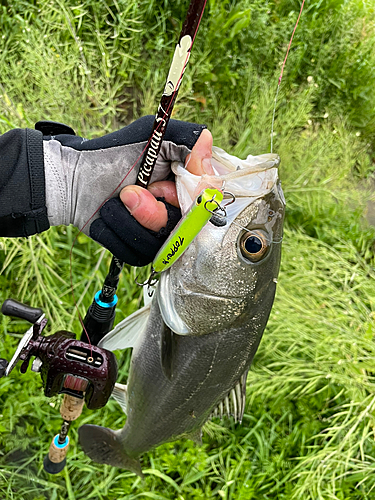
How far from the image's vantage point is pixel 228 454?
309 centimetres

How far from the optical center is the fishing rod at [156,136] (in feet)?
3.30

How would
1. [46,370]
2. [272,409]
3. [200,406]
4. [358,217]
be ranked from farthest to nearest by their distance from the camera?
[358,217], [272,409], [200,406], [46,370]

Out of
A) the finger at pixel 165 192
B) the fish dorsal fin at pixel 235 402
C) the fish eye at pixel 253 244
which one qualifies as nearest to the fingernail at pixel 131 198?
the finger at pixel 165 192

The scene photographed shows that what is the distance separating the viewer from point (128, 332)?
5.64 ft

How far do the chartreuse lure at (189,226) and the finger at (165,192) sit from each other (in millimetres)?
219

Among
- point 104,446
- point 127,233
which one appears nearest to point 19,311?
point 127,233

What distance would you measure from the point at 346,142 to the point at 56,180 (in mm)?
3681

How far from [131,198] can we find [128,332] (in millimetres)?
652

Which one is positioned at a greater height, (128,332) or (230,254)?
(230,254)

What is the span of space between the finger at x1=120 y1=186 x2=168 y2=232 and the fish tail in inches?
50.5

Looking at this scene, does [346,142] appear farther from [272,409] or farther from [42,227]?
[42,227]

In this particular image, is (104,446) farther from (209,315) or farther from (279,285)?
(279,285)

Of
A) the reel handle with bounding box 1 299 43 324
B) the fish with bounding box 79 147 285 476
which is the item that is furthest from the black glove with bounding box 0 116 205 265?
the reel handle with bounding box 1 299 43 324

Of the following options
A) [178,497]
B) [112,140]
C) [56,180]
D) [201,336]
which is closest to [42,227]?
[56,180]
